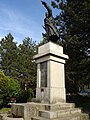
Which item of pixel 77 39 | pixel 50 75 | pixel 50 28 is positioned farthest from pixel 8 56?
pixel 50 75

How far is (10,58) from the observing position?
44562 millimetres

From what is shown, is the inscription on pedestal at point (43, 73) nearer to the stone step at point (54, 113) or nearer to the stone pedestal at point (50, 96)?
the stone pedestal at point (50, 96)

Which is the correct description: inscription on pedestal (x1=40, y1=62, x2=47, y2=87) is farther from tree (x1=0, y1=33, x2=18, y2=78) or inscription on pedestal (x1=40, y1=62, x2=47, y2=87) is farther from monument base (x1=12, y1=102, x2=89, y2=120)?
tree (x1=0, y1=33, x2=18, y2=78)

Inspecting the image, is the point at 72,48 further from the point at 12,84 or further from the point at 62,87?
the point at 62,87

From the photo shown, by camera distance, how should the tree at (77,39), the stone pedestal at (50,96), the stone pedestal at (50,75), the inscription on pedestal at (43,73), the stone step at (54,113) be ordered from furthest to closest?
1. the tree at (77,39)
2. the inscription on pedestal at (43,73)
3. the stone pedestal at (50,75)
4. the stone pedestal at (50,96)
5. the stone step at (54,113)

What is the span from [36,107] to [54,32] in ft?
13.5

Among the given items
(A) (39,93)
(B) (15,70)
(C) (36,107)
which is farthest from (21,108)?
(B) (15,70)

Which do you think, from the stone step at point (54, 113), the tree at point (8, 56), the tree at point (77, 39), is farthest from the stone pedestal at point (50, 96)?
the tree at point (8, 56)

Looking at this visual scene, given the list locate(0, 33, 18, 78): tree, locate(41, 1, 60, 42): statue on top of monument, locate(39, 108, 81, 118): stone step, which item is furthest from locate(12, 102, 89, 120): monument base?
locate(0, 33, 18, 78): tree

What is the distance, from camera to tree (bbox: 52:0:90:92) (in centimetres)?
1708

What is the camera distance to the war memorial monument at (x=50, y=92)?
806cm

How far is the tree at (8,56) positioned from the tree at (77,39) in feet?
81.7

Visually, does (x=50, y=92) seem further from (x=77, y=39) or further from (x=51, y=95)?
(x=77, y=39)

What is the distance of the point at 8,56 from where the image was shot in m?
44.3
